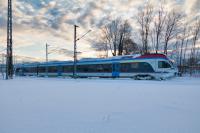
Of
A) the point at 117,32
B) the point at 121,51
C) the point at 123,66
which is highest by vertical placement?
the point at 117,32

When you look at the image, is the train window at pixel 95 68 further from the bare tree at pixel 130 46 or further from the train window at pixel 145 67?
the bare tree at pixel 130 46

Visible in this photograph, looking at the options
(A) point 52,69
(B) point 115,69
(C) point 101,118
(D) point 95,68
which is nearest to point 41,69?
(A) point 52,69

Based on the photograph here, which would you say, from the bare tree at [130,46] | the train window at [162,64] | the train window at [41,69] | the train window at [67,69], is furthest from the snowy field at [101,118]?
the bare tree at [130,46]

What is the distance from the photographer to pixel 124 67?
21.3 metres

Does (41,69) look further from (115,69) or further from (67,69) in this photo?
(115,69)

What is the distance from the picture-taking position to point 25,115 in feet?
14.6

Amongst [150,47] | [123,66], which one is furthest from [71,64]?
[150,47]

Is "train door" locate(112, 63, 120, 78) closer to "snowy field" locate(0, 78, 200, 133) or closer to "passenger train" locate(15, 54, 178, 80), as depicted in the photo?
"passenger train" locate(15, 54, 178, 80)

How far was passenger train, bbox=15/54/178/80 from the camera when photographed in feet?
62.2

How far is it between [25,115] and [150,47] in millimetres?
38106

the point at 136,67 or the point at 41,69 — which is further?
the point at 41,69

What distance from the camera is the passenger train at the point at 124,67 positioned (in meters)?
19.0

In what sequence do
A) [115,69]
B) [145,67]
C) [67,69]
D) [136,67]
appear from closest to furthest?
1. [145,67]
2. [136,67]
3. [115,69]
4. [67,69]

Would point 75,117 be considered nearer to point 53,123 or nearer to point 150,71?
point 53,123
